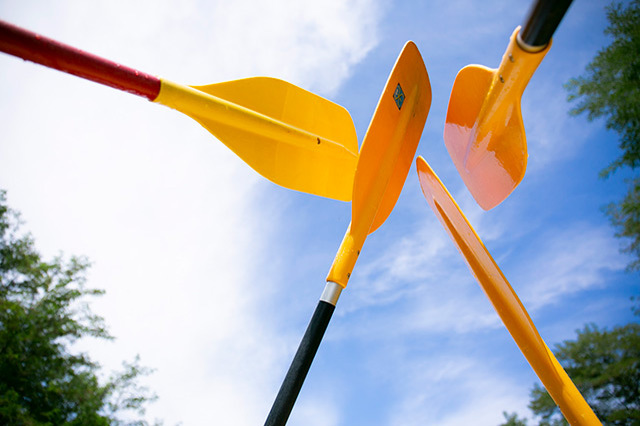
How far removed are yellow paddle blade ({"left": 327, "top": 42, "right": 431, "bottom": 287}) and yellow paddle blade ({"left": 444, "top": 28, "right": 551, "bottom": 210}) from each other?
0.31m

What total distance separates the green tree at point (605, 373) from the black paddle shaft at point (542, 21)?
9414mm

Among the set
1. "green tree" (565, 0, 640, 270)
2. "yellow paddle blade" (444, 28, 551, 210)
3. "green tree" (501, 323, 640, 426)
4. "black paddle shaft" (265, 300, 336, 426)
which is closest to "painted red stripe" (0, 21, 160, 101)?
"black paddle shaft" (265, 300, 336, 426)

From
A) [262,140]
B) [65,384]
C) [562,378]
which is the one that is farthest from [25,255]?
[562,378]

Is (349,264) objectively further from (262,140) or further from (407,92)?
(407,92)

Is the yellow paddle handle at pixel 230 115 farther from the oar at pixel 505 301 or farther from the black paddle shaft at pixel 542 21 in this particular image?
the black paddle shaft at pixel 542 21

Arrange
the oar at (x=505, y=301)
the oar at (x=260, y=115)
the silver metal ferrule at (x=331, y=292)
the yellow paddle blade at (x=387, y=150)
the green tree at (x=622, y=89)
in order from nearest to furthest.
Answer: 1. the oar at (x=260, y=115)
2. the silver metal ferrule at (x=331, y=292)
3. the oar at (x=505, y=301)
4. the yellow paddle blade at (x=387, y=150)
5. the green tree at (x=622, y=89)

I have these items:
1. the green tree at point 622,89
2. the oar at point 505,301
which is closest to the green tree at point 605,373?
the green tree at point 622,89

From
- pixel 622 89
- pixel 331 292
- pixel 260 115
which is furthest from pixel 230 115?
pixel 622 89

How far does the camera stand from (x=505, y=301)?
210cm

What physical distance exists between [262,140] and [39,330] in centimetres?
889

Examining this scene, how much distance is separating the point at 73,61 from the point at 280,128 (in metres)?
1.07

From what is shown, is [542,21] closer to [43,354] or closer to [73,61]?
[73,61]

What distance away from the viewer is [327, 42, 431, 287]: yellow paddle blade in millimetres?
2029

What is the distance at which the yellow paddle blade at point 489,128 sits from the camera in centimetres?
159
